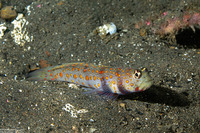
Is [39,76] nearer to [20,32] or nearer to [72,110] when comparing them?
[72,110]

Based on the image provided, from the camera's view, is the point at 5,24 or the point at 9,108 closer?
the point at 9,108

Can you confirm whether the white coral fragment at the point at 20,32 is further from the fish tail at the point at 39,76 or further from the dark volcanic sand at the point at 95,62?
the fish tail at the point at 39,76

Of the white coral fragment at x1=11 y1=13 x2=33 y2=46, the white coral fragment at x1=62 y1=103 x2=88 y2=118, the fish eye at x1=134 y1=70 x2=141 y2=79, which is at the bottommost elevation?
the white coral fragment at x1=62 y1=103 x2=88 y2=118

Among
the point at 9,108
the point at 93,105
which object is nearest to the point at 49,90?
the point at 9,108

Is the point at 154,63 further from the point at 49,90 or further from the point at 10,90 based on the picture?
A: the point at 10,90

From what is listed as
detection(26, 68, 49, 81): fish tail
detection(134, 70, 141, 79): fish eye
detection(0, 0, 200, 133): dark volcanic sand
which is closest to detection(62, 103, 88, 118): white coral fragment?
detection(0, 0, 200, 133): dark volcanic sand

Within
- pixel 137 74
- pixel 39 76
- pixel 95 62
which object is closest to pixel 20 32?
pixel 39 76

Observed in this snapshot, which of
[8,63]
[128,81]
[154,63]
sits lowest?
[128,81]

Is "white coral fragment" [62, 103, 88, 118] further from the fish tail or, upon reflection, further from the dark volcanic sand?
the fish tail
